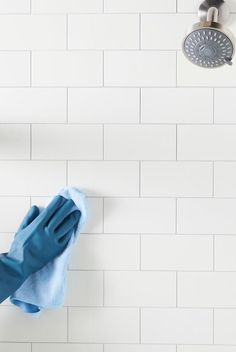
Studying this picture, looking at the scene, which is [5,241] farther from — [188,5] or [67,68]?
[188,5]

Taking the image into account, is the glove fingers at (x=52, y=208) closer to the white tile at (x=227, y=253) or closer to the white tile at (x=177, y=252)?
the white tile at (x=177, y=252)

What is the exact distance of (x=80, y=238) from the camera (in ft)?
3.47

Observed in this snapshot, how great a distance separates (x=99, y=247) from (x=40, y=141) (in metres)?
0.34

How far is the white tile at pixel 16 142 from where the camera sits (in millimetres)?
1049

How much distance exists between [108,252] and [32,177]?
299 mm

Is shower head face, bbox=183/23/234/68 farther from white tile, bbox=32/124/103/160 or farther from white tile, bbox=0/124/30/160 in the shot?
white tile, bbox=0/124/30/160

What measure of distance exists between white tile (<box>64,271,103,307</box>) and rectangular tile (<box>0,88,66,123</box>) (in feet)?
1.43

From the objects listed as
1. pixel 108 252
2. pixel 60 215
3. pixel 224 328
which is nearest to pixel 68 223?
pixel 60 215

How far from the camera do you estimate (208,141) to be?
1038 mm

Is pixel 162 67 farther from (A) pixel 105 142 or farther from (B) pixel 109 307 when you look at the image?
(B) pixel 109 307

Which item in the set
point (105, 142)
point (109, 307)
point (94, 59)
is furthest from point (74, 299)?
point (94, 59)

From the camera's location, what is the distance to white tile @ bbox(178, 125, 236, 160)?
104 cm

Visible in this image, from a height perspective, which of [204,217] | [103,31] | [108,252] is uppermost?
[103,31]

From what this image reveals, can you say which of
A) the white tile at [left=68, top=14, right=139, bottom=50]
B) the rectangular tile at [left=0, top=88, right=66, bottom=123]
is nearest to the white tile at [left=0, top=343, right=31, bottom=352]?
the rectangular tile at [left=0, top=88, right=66, bottom=123]
